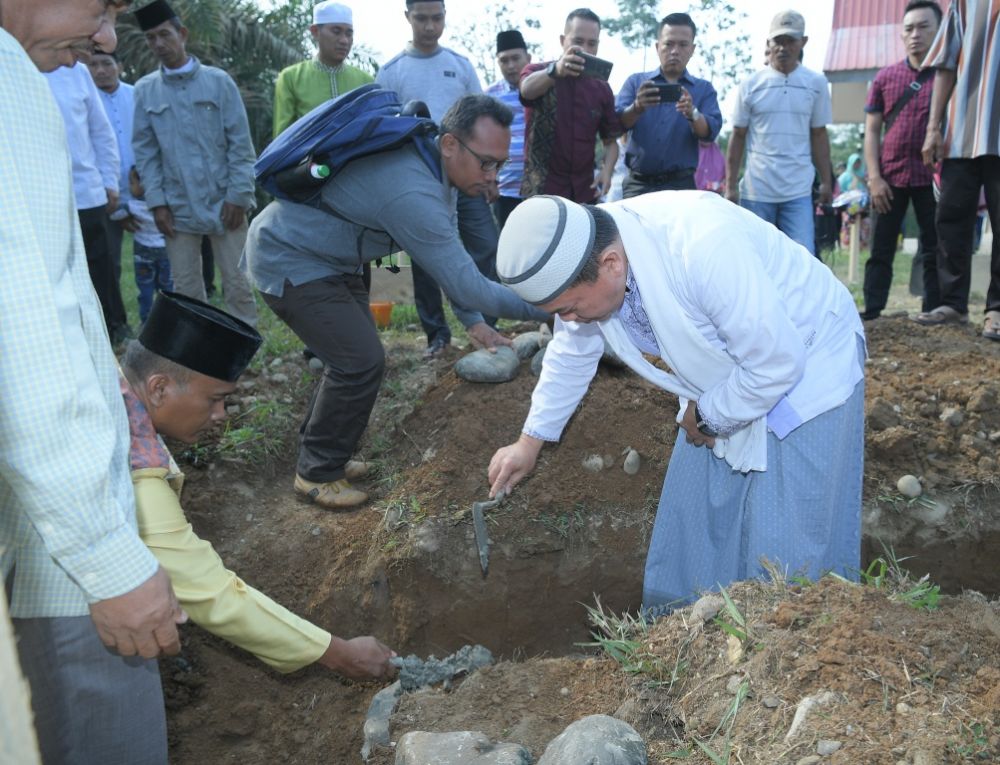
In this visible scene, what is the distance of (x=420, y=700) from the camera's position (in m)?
2.47

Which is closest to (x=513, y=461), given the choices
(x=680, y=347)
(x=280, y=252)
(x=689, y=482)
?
(x=689, y=482)

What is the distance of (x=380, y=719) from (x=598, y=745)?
89 cm

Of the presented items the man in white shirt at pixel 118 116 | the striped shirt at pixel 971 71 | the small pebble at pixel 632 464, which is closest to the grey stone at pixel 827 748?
the small pebble at pixel 632 464

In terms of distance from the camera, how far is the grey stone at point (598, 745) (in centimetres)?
177

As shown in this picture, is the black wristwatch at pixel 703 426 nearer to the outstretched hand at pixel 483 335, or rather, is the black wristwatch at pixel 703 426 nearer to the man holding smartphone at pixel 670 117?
the outstretched hand at pixel 483 335

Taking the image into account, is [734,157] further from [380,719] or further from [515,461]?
[380,719]

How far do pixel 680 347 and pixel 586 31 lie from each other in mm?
3765

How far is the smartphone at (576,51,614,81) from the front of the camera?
5.04 meters

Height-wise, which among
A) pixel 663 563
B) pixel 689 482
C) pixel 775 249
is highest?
pixel 775 249

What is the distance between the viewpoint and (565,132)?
16.9 feet

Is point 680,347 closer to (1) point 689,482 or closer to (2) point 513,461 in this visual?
(1) point 689,482

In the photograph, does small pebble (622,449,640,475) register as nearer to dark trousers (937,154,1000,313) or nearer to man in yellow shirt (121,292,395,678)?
man in yellow shirt (121,292,395,678)

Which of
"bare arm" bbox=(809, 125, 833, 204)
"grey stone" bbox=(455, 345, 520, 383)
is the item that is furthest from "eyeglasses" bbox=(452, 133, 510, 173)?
"bare arm" bbox=(809, 125, 833, 204)

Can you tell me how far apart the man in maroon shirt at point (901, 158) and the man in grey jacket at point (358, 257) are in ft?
10.5
